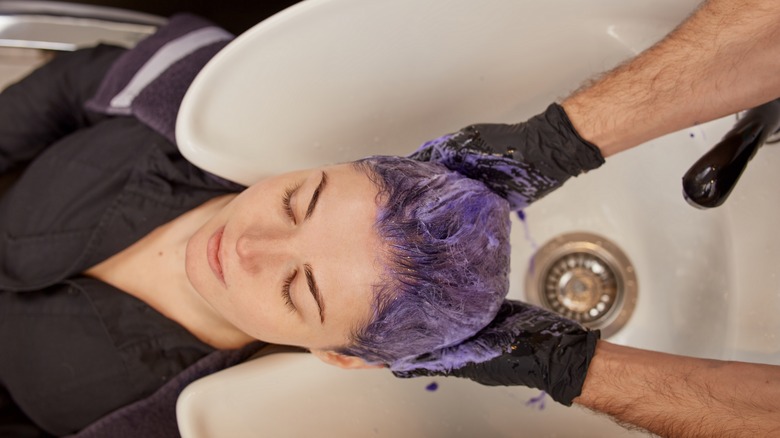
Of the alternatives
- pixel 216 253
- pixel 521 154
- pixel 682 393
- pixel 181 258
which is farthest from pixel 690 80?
pixel 181 258

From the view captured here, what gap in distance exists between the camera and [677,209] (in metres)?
1.02

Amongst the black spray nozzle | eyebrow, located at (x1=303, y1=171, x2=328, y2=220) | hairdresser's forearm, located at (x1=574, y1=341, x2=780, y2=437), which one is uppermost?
the black spray nozzle

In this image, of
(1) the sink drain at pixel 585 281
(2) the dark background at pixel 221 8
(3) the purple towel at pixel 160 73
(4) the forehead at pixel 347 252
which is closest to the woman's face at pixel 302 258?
(4) the forehead at pixel 347 252

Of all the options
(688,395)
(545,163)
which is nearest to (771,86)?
(545,163)

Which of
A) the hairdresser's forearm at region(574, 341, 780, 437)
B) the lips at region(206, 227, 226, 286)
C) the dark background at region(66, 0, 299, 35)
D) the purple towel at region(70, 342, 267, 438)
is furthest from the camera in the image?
the dark background at region(66, 0, 299, 35)

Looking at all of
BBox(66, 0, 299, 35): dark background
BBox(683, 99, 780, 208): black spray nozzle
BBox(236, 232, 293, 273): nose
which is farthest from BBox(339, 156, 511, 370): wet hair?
BBox(66, 0, 299, 35): dark background

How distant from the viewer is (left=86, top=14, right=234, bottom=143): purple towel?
1.05m

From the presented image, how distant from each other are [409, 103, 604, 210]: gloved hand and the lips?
323 millimetres

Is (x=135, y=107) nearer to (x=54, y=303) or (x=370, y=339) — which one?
(x=54, y=303)

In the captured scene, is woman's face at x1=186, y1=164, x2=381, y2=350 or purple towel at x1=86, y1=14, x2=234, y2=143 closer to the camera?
woman's face at x1=186, y1=164, x2=381, y2=350

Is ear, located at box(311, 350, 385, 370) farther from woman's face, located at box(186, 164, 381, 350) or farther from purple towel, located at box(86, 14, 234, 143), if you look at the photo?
purple towel, located at box(86, 14, 234, 143)

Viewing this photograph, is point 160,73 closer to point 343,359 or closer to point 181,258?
point 181,258

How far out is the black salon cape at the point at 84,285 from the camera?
3.38 feet

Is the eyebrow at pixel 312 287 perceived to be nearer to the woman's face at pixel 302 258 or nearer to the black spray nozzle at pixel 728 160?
the woman's face at pixel 302 258
